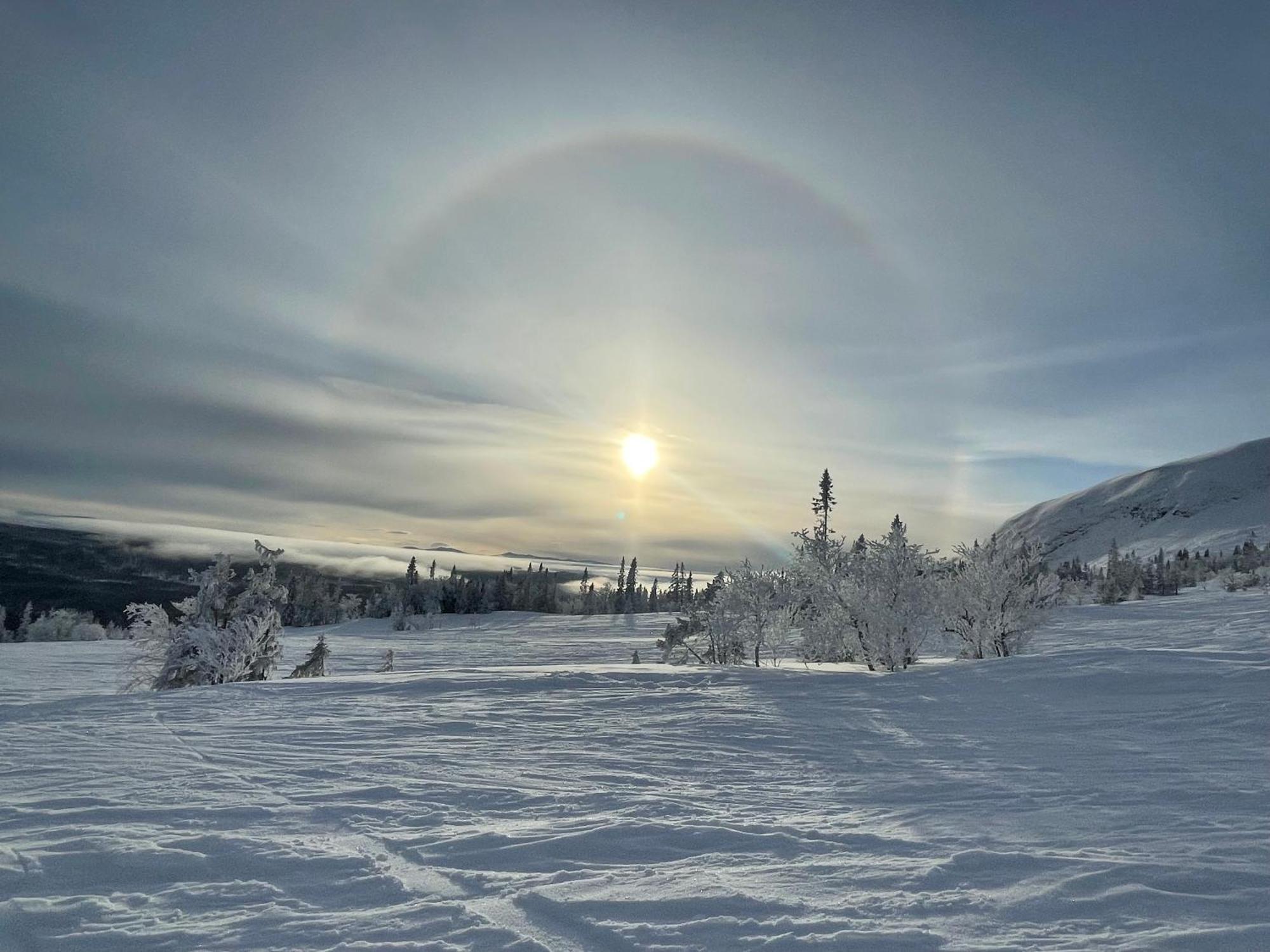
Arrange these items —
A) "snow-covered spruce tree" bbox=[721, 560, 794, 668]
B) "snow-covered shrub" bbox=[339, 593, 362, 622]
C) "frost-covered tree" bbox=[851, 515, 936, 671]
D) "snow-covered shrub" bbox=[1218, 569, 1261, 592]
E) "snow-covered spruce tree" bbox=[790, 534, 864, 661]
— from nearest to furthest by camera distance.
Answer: "frost-covered tree" bbox=[851, 515, 936, 671] → "snow-covered spruce tree" bbox=[790, 534, 864, 661] → "snow-covered spruce tree" bbox=[721, 560, 794, 668] → "snow-covered shrub" bbox=[1218, 569, 1261, 592] → "snow-covered shrub" bbox=[339, 593, 362, 622]

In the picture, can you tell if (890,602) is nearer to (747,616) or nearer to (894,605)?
(894,605)

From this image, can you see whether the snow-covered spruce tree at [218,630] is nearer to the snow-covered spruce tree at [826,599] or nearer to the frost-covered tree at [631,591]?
the snow-covered spruce tree at [826,599]

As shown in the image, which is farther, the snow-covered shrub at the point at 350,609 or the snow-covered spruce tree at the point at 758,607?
the snow-covered shrub at the point at 350,609

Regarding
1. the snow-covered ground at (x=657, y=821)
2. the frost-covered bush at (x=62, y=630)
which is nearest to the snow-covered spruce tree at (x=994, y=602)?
the snow-covered ground at (x=657, y=821)

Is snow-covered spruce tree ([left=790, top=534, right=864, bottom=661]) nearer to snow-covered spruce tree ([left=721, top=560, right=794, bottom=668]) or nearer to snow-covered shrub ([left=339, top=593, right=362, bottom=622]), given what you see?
snow-covered spruce tree ([left=721, top=560, right=794, bottom=668])

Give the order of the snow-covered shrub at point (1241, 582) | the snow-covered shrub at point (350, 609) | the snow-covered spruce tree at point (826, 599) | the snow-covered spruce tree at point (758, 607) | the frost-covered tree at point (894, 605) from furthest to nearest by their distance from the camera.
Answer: the snow-covered shrub at point (350, 609) → the snow-covered shrub at point (1241, 582) → the snow-covered spruce tree at point (758, 607) → the snow-covered spruce tree at point (826, 599) → the frost-covered tree at point (894, 605)

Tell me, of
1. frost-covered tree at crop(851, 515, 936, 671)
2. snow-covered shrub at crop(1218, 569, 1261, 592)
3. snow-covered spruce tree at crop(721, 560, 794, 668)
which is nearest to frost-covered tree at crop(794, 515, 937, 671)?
frost-covered tree at crop(851, 515, 936, 671)

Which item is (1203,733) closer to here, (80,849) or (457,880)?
(457,880)
